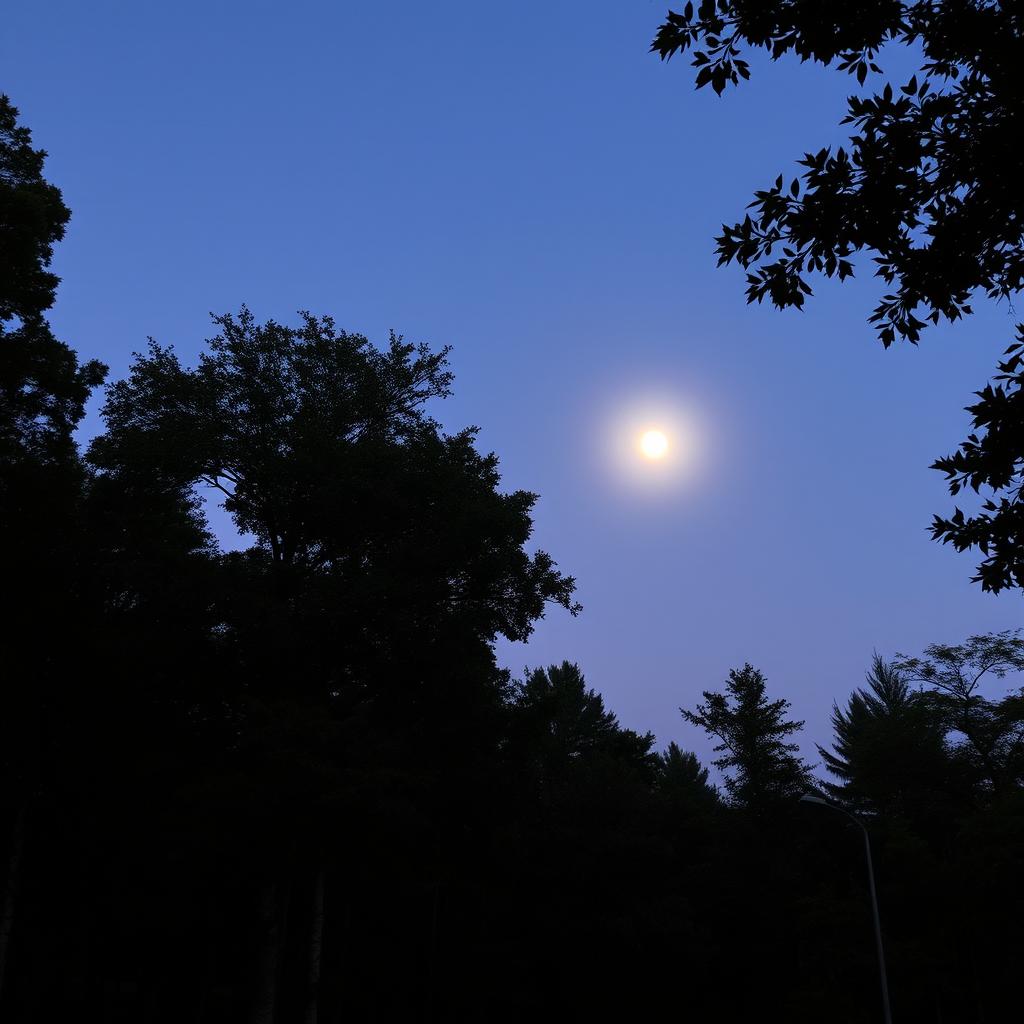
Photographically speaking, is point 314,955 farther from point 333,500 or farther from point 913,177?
point 913,177

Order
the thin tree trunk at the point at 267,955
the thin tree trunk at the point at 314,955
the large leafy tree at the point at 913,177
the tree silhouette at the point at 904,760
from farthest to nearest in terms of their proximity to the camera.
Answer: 1. the tree silhouette at the point at 904,760
2. the thin tree trunk at the point at 314,955
3. the thin tree trunk at the point at 267,955
4. the large leafy tree at the point at 913,177

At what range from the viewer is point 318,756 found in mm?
23984

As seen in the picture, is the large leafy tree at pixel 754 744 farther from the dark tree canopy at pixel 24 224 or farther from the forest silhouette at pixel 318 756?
the dark tree canopy at pixel 24 224

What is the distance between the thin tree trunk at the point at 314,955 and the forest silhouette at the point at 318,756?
9 cm

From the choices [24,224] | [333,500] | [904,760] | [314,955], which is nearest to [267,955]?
[314,955]

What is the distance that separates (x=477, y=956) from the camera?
142 ft

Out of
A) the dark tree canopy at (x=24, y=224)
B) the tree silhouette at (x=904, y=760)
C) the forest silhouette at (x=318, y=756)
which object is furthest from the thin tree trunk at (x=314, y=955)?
the tree silhouette at (x=904, y=760)

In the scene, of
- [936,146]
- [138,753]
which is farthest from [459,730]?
[936,146]

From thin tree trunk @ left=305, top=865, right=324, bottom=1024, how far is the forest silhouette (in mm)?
91

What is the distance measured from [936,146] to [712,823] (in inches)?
1992

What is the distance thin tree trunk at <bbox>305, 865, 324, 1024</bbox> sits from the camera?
2616cm

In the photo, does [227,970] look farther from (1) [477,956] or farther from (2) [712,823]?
(2) [712,823]

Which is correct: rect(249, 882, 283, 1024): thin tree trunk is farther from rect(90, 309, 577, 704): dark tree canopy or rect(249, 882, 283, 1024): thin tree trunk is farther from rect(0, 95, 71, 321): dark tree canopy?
rect(0, 95, 71, 321): dark tree canopy

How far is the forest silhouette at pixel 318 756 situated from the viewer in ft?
78.9
